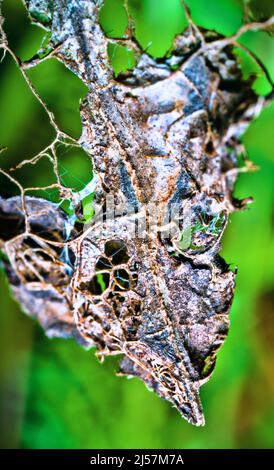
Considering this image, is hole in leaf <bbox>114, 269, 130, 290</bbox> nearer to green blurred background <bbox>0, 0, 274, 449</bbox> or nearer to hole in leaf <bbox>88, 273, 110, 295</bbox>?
hole in leaf <bbox>88, 273, 110, 295</bbox>

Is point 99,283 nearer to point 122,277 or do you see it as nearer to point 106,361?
point 122,277

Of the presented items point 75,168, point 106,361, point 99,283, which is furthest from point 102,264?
point 106,361

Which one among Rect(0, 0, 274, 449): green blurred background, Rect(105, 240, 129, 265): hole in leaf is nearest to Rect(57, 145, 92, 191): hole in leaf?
Rect(0, 0, 274, 449): green blurred background

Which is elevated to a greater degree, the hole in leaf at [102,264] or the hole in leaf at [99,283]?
the hole in leaf at [102,264]

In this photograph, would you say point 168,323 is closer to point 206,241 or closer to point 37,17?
point 206,241

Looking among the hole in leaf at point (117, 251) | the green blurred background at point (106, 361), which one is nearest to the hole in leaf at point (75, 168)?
the green blurred background at point (106, 361)

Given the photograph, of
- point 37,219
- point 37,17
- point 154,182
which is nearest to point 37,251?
point 37,219

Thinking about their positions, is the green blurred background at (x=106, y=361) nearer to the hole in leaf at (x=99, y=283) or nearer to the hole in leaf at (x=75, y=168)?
the hole in leaf at (x=75, y=168)

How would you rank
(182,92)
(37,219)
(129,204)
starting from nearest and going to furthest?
Result: 1. (182,92)
2. (129,204)
3. (37,219)
